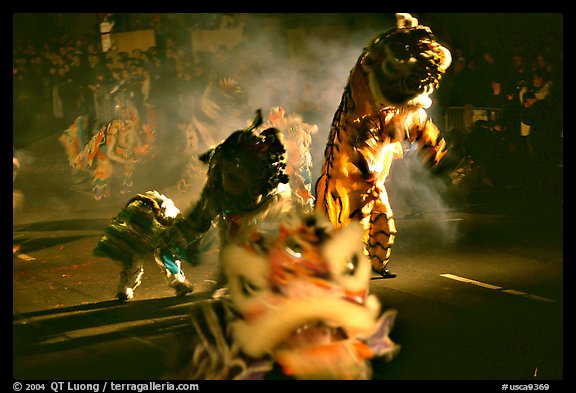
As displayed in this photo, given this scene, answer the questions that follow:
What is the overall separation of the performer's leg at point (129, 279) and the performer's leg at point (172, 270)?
0.53 feet

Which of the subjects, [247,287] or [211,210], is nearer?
[247,287]

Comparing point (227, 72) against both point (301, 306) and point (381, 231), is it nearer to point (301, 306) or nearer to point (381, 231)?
point (381, 231)

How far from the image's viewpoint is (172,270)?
6188 mm

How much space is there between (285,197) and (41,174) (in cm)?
1295

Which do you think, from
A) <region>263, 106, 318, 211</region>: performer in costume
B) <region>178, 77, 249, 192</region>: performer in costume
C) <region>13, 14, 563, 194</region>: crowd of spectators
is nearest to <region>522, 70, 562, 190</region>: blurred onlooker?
<region>13, 14, 563, 194</region>: crowd of spectators

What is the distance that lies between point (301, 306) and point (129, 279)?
3.11m

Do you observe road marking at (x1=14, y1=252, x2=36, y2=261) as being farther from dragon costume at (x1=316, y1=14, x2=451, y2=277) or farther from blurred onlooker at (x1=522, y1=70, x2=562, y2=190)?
blurred onlooker at (x1=522, y1=70, x2=562, y2=190)

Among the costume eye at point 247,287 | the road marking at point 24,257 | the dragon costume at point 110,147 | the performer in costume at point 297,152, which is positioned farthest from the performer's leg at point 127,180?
the costume eye at point 247,287

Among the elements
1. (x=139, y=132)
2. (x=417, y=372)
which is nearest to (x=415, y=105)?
(x=417, y=372)

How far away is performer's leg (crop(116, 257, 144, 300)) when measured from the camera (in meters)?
6.11

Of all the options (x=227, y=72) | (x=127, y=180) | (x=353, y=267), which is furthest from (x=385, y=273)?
(x=127, y=180)

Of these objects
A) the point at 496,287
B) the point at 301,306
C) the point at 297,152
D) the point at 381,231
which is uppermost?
the point at 297,152

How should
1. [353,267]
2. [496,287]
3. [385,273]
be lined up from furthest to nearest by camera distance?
[385,273] → [496,287] → [353,267]

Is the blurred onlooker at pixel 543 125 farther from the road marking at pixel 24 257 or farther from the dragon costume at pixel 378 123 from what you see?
the road marking at pixel 24 257
